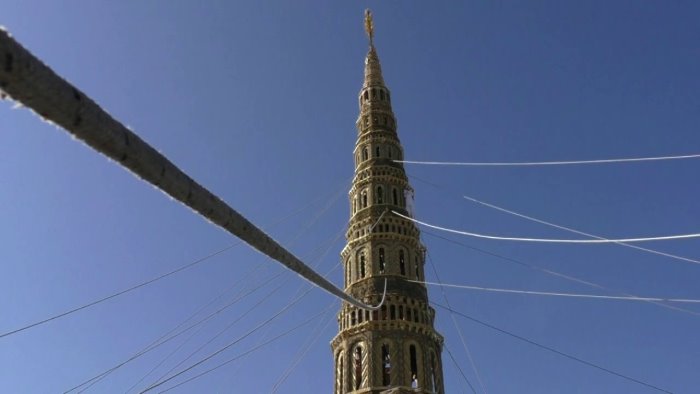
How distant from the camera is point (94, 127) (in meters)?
6.83

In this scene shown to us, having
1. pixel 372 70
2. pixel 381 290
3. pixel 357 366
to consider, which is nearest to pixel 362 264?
pixel 381 290

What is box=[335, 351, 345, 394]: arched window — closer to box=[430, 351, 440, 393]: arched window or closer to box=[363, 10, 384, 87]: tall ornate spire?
box=[430, 351, 440, 393]: arched window

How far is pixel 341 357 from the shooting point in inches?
1586

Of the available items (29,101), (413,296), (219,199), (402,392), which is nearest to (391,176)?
(413,296)

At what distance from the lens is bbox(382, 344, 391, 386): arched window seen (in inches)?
1502

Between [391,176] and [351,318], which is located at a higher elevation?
[391,176]

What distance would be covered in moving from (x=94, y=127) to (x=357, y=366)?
1353 inches

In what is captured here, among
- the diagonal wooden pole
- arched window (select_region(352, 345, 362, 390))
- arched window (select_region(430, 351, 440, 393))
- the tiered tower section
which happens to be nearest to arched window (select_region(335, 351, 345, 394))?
the tiered tower section

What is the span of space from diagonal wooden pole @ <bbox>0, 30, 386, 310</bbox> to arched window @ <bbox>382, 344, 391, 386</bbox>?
30290 millimetres

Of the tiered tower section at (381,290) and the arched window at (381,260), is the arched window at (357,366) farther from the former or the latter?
the arched window at (381,260)

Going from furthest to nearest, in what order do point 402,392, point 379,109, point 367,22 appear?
point 367,22, point 379,109, point 402,392

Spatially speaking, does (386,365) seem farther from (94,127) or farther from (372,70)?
(94,127)

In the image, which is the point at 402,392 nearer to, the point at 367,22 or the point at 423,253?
the point at 423,253

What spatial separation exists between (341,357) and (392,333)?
376 cm
